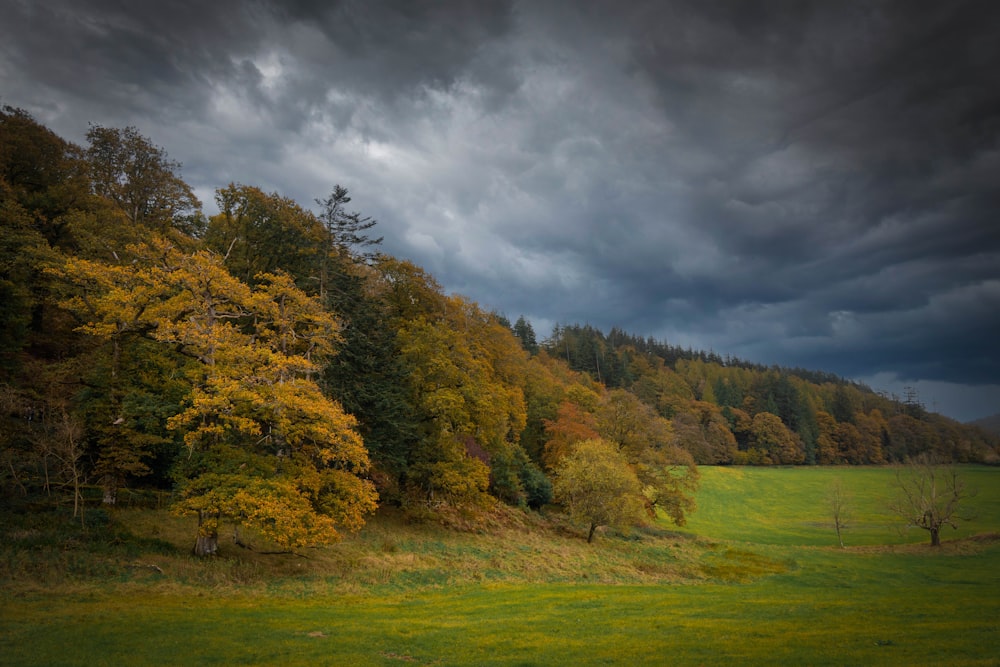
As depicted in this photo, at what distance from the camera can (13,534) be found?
19.7 meters

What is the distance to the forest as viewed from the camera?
2306 cm

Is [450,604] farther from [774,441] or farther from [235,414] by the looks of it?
[774,441]

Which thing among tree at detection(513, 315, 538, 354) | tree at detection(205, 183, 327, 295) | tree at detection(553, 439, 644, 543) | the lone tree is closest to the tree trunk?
tree at detection(205, 183, 327, 295)

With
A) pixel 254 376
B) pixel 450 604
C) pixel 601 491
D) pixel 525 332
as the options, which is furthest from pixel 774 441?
pixel 254 376

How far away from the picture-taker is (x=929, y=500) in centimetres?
5150

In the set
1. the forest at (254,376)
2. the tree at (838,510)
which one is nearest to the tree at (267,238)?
the forest at (254,376)

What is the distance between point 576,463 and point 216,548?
29445 mm

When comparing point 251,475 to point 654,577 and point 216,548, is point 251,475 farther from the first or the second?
point 654,577

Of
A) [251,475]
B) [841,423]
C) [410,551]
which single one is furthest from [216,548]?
[841,423]

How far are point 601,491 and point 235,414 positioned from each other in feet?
102

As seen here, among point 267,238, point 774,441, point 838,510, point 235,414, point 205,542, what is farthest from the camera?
point 774,441

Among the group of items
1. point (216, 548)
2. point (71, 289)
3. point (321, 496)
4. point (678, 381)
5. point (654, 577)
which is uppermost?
point (678, 381)

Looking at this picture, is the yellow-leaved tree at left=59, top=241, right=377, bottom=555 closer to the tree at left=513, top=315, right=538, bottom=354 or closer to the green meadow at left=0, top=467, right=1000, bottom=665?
the green meadow at left=0, top=467, right=1000, bottom=665

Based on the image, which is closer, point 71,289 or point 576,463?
point 71,289
